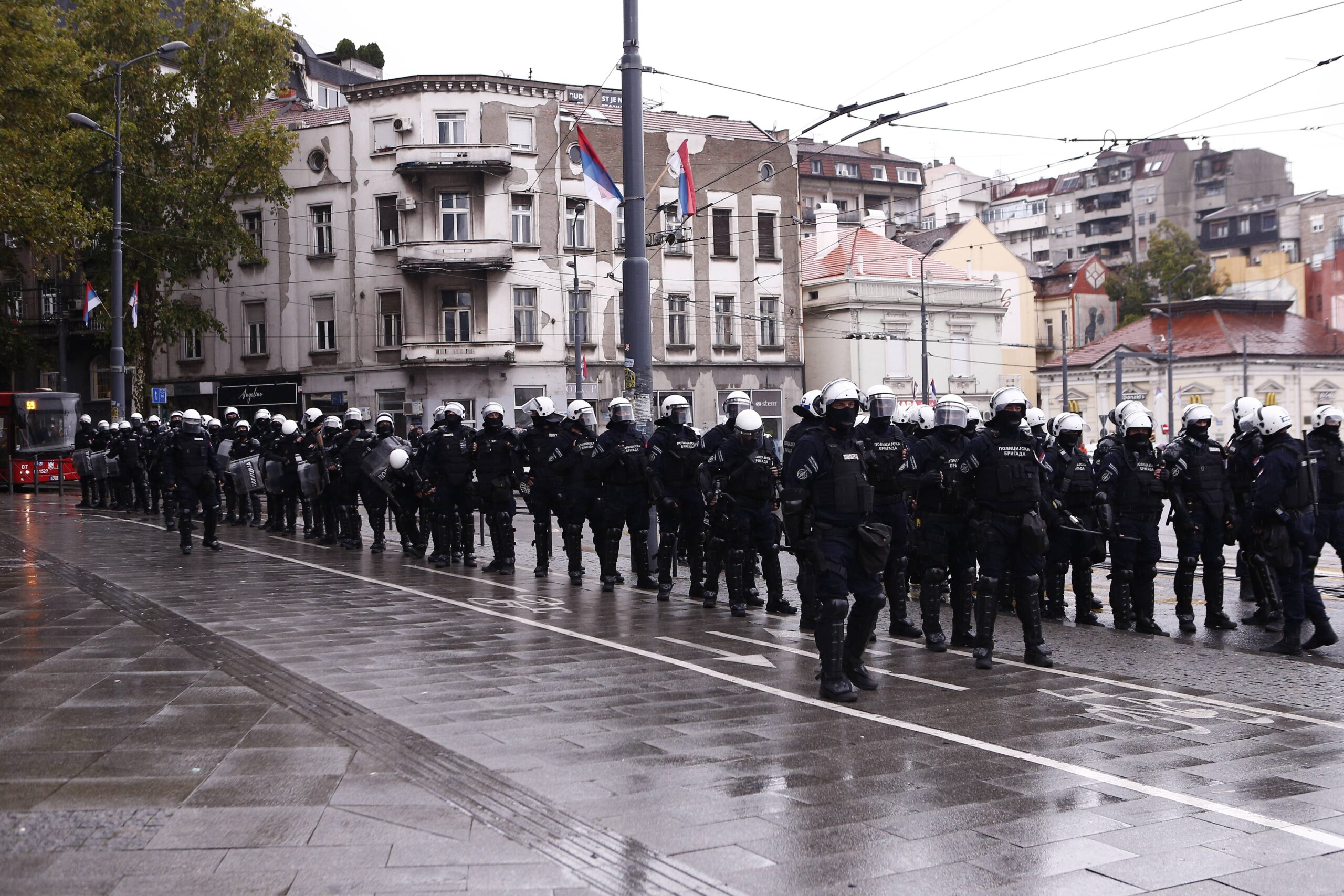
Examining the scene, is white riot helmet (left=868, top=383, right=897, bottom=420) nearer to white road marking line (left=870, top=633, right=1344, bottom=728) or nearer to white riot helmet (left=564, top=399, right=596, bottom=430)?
white road marking line (left=870, top=633, right=1344, bottom=728)

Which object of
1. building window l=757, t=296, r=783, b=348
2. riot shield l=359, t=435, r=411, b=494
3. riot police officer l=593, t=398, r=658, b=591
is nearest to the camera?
riot police officer l=593, t=398, r=658, b=591

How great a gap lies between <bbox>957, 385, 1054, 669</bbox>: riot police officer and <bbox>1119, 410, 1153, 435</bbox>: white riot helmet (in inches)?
99.1

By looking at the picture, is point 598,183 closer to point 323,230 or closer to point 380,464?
point 380,464

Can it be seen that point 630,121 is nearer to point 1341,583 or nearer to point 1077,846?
point 1341,583

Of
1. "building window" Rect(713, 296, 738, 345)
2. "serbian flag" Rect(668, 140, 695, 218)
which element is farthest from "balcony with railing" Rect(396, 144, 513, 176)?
"serbian flag" Rect(668, 140, 695, 218)

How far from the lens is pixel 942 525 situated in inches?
424

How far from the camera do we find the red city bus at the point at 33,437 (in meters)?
37.5

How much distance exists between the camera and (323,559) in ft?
56.9

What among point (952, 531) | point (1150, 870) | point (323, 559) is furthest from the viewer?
point (323, 559)

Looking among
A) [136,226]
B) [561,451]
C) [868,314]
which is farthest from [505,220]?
[561,451]

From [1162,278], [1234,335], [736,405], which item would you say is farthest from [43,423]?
[1162,278]

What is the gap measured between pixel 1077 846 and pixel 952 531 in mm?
5644

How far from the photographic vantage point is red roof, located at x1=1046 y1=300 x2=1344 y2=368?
173 feet

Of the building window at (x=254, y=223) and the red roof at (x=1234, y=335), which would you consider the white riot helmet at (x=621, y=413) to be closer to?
the building window at (x=254, y=223)
